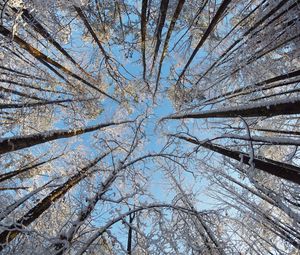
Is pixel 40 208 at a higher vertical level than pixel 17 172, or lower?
lower

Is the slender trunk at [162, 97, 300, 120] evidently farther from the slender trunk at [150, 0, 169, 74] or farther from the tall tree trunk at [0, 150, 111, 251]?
the tall tree trunk at [0, 150, 111, 251]

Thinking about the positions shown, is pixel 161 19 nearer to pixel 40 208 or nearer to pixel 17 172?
pixel 40 208

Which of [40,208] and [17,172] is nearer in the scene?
[40,208]

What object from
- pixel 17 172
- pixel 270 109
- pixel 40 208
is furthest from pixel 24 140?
pixel 17 172

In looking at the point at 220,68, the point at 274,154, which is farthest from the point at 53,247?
the point at 274,154

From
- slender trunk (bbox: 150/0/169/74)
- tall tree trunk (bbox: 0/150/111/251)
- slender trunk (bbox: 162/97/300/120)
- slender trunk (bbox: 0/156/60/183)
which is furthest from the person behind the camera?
slender trunk (bbox: 0/156/60/183)

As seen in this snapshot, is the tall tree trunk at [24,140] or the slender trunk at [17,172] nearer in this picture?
the tall tree trunk at [24,140]

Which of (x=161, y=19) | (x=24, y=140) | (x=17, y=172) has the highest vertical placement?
(x=161, y=19)

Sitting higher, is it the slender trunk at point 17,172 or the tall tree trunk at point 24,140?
the slender trunk at point 17,172

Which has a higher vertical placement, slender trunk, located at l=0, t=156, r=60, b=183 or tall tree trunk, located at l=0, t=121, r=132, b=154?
slender trunk, located at l=0, t=156, r=60, b=183

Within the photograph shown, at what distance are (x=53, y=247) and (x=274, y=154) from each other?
701cm

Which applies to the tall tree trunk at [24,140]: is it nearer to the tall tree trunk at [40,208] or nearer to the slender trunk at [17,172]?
the tall tree trunk at [40,208]

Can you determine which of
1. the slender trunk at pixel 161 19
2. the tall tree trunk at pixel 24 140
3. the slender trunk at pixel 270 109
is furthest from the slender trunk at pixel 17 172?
the slender trunk at pixel 270 109

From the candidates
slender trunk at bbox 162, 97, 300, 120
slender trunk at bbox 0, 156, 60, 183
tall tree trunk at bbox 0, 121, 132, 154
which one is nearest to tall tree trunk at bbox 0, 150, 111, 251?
tall tree trunk at bbox 0, 121, 132, 154
